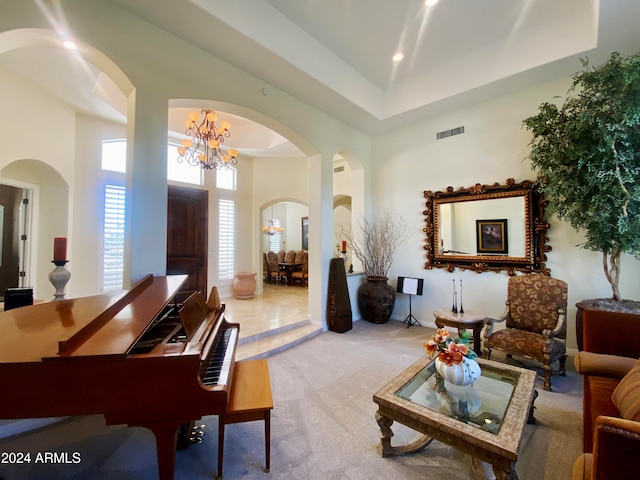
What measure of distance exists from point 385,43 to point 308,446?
4.50 m

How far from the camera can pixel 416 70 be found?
13.6ft

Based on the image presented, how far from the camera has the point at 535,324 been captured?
10.3 ft

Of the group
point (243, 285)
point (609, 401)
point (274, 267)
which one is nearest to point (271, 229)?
point (274, 267)

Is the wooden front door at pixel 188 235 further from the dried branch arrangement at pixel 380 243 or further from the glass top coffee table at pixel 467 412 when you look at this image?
the glass top coffee table at pixel 467 412

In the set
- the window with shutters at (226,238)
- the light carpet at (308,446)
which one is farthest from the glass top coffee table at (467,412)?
the window with shutters at (226,238)

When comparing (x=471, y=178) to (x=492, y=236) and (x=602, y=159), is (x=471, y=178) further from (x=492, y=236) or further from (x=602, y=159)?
(x=602, y=159)

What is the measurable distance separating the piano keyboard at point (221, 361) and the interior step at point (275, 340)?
1122mm

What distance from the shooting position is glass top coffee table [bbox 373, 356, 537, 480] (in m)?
1.36

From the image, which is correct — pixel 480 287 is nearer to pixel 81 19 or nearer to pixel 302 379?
pixel 302 379

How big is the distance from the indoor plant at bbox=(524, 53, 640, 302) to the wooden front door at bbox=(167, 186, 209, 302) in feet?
19.3

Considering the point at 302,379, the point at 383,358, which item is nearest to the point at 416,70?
the point at 383,358

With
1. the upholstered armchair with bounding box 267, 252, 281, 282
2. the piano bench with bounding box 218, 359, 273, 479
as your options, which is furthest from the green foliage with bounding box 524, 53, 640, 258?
the upholstered armchair with bounding box 267, 252, 281, 282

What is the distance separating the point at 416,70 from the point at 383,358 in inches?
167

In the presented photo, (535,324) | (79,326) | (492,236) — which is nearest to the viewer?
(79,326)
